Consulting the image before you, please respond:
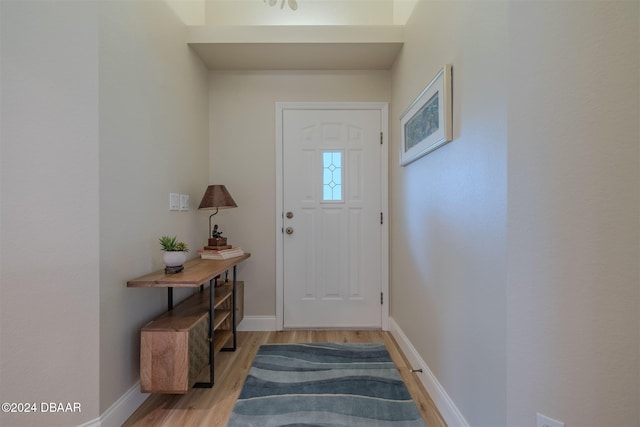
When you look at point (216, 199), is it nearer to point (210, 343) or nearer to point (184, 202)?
point (184, 202)

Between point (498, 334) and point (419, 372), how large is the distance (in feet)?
3.01

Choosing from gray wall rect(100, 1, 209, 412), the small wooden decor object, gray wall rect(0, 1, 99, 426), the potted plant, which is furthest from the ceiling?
the small wooden decor object

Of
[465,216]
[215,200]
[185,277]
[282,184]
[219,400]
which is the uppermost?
[282,184]

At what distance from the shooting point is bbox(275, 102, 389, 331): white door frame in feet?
7.83

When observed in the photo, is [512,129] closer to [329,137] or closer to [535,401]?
[535,401]

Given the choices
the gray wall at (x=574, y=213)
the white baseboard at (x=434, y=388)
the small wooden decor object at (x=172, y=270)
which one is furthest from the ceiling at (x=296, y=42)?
the white baseboard at (x=434, y=388)

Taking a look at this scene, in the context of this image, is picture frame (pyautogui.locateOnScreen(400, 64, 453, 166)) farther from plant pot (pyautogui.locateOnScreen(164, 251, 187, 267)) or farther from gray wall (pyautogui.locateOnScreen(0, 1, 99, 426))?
gray wall (pyautogui.locateOnScreen(0, 1, 99, 426))

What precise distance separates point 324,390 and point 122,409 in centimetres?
104

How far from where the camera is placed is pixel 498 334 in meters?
0.95

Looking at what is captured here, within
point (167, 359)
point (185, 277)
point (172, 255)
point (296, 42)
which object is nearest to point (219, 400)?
point (167, 359)

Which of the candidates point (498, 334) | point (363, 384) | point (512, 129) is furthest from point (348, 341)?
point (512, 129)

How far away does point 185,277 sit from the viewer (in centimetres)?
136

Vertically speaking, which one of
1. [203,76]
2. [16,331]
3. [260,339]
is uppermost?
[203,76]

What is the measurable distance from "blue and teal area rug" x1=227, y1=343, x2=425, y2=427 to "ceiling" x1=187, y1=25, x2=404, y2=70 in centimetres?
232
